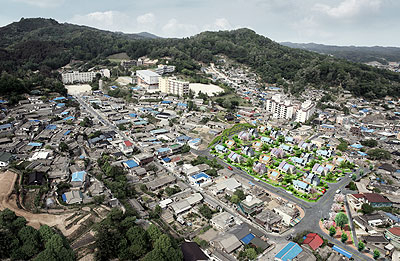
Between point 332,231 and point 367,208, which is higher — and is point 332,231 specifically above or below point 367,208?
below

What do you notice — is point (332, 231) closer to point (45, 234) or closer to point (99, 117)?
point (45, 234)

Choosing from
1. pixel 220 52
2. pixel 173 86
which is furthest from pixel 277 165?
pixel 220 52

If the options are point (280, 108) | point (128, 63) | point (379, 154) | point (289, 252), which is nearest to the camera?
point (289, 252)

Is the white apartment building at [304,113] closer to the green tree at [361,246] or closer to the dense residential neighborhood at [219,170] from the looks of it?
the dense residential neighborhood at [219,170]

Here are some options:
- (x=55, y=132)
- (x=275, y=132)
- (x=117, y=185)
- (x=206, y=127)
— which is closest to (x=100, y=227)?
(x=117, y=185)

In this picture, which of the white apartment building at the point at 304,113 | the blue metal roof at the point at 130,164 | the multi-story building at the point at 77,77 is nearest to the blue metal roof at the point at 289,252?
the blue metal roof at the point at 130,164
